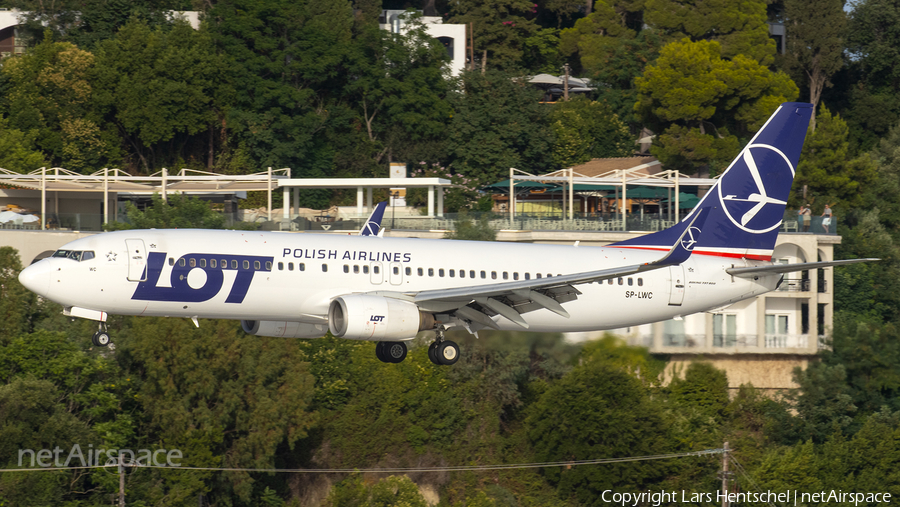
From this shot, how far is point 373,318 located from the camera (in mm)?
35062

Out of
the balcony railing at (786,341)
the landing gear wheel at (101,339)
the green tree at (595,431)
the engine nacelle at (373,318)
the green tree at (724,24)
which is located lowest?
the green tree at (595,431)

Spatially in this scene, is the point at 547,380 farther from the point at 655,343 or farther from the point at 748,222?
the point at 748,222

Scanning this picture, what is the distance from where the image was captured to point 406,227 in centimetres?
7475

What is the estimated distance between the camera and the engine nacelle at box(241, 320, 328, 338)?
125 ft

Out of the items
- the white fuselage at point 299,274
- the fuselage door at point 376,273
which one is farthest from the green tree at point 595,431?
the fuselage door at point 376,273

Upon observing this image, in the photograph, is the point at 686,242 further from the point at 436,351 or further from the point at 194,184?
the point at 194,184

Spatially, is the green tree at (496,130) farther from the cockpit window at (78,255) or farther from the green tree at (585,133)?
the cockpit window at (78,255)

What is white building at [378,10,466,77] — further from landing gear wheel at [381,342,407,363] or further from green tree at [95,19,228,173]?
landing gear wheel at [381,342,407,363]

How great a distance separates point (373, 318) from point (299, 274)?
2.91m

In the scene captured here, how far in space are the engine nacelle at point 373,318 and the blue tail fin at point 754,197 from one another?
449 inches

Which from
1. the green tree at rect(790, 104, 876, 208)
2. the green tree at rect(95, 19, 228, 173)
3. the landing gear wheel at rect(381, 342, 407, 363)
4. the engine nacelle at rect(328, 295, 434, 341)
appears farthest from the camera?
the green tree at rect(790, 104, 876, 208)

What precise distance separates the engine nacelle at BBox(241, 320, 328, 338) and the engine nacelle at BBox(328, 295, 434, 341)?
272cm

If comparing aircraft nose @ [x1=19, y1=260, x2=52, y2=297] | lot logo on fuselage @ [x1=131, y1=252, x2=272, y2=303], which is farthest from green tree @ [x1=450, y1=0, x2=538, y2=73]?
aircraft nose @ [x1=19, y1=260, x2=52, y2=297]

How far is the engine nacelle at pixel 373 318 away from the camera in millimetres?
34853
